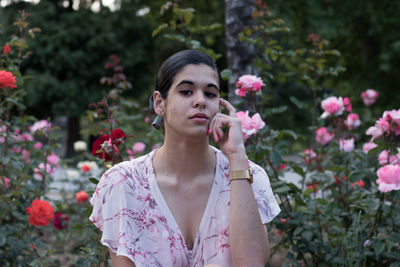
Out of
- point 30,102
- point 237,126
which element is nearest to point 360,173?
point 237,126

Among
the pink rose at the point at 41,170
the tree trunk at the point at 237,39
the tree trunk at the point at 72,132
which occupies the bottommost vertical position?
the pink rose at the point at 41,170

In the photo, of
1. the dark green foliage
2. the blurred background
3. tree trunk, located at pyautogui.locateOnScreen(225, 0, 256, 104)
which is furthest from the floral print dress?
the dark green foliage

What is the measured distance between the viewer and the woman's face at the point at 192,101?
81.9 inches

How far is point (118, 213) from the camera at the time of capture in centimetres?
208

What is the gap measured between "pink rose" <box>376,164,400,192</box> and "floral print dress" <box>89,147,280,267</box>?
2.58 feet

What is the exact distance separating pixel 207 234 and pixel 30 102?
12.8 m

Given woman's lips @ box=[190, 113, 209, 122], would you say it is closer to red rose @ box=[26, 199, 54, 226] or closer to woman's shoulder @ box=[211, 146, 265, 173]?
woman's shoulder @ box=[211, 146, 265, 173]

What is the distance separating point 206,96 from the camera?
2146mm

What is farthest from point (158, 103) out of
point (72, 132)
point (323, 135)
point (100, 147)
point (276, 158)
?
point (72, 132)

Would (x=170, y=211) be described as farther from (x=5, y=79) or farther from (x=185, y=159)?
(x=5, y=79)

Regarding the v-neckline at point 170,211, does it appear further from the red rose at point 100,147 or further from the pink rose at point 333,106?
the pink rose at point 333,106

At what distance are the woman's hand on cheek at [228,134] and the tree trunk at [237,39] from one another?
5.43 feet

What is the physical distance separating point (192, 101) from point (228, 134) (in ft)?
0.72

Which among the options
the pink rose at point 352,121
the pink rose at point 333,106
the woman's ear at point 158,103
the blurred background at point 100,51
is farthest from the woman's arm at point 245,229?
the blurred background at point 100,51
